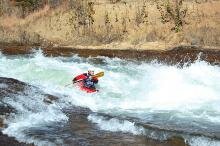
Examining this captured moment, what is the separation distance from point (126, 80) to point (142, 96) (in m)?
2.91

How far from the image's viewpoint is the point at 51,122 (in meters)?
16.7

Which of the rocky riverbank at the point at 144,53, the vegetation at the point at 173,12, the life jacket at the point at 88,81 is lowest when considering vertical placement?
the rocky riverbank at the point at 144,53

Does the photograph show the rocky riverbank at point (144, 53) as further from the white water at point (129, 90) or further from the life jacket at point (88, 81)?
the life jacket at point (88, 81)

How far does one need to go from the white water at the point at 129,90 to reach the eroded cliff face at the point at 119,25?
4.53 m

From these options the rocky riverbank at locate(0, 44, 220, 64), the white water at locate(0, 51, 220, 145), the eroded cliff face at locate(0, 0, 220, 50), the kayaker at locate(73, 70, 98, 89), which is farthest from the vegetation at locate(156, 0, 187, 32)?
the kayaker at locate(73, 70, 98, 89)

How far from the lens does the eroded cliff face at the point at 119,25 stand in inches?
1315

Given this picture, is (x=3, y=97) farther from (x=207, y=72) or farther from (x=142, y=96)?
(x=207, y=72)

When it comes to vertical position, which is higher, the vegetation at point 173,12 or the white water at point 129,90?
the vegetation at point 173,12

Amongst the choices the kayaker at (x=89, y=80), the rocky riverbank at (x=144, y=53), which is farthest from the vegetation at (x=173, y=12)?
the kayaker at (x=89, y=80)

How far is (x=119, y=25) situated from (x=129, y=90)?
42.7 ft

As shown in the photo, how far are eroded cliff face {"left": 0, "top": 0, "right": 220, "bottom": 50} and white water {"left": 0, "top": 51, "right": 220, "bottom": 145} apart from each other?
4.53 metres

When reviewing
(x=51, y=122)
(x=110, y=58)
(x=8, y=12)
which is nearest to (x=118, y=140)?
(x=51, y=122)

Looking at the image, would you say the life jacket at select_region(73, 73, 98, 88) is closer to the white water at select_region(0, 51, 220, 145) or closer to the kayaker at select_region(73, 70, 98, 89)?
the kayaker at select_region(73, 70, 98, 89)

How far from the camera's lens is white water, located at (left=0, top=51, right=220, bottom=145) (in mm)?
17750
